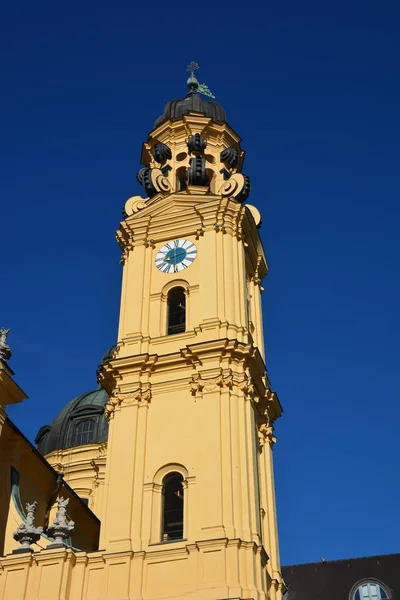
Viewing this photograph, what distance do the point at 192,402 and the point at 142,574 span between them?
505 cm

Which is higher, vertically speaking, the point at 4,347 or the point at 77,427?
the point at 77,427

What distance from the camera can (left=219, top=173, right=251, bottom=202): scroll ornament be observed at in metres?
29.9

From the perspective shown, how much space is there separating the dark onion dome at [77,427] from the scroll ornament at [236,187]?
1357 centimetres

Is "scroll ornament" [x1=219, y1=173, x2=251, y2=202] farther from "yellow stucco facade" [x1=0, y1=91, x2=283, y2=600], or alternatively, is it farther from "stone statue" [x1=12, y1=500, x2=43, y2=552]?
"stone statue" [x1=12, y1=500, x2=43, y2=552]

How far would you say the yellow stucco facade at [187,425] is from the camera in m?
20.7

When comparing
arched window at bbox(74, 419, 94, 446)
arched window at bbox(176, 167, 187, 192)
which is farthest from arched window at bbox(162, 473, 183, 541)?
arched window at bbox(74, 419, 94, 446)

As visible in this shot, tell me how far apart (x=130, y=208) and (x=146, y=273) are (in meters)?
3.84

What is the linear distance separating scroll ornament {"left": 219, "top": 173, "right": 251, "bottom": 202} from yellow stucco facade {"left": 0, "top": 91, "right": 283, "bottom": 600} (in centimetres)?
5

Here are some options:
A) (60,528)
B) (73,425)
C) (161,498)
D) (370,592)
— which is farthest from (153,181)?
(370,592)

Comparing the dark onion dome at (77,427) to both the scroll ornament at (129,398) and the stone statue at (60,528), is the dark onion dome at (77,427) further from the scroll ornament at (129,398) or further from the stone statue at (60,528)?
the stone statue at (60,528)

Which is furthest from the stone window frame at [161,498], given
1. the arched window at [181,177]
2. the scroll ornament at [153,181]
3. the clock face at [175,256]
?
the arched window at [181,177]

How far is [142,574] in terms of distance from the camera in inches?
825

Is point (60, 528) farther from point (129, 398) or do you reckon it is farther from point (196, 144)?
point (196, 144)

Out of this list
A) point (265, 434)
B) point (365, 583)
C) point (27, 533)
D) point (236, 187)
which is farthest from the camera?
point (365, 583)
